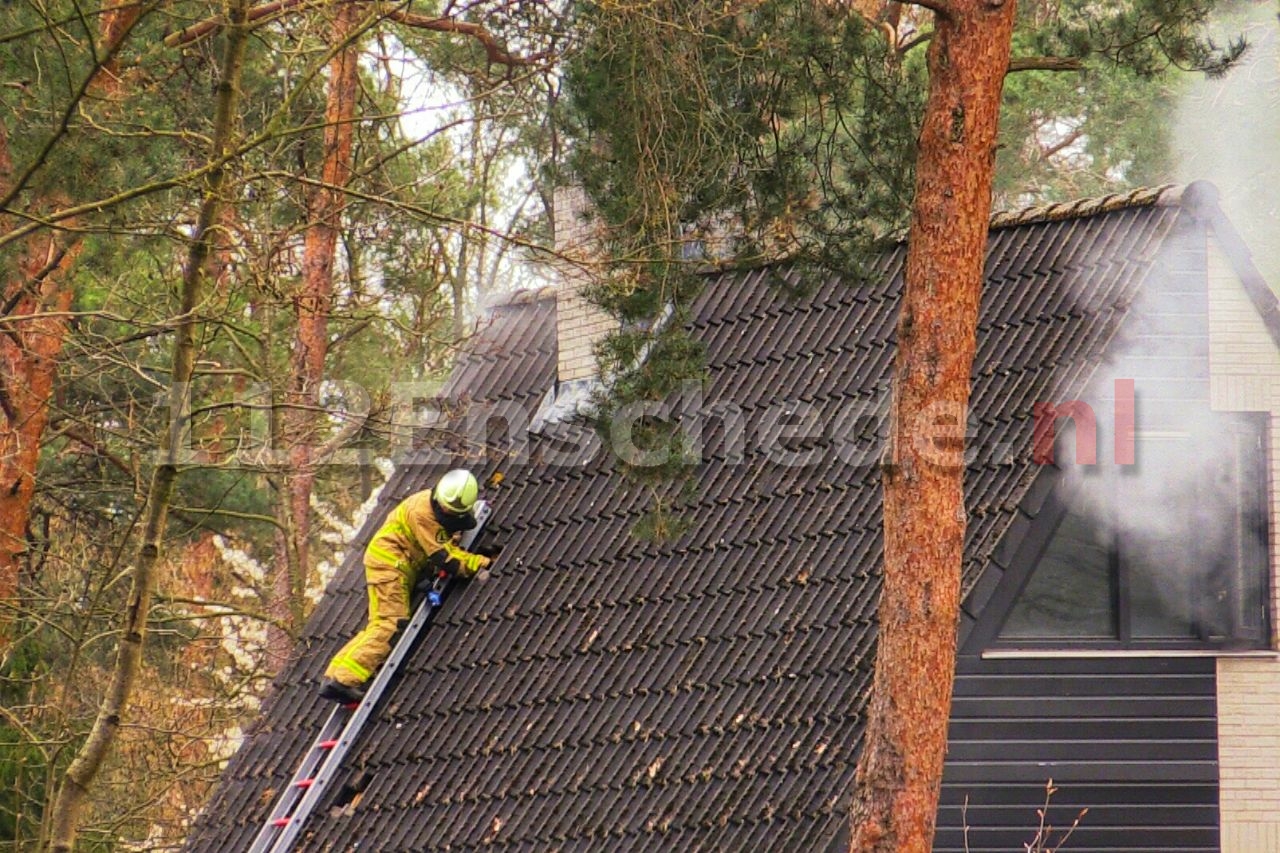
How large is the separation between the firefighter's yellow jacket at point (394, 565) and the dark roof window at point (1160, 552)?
384cm

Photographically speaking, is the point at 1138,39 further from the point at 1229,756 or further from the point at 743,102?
the point at 1229,756

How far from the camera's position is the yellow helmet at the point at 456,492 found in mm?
11617

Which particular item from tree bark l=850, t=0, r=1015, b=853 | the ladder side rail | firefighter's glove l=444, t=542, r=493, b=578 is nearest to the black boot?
the ladder side rail

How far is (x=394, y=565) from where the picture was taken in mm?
11828

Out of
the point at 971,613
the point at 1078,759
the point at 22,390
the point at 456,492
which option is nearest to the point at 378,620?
the point at 456,492

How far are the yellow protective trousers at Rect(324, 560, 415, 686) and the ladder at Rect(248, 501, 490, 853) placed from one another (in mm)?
82

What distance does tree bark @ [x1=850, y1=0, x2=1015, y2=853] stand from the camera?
8.09 metres

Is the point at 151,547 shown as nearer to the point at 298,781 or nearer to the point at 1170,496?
the point at 298,781

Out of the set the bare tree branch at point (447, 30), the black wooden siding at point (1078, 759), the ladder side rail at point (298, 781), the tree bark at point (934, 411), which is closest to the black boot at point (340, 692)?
the ladder side rail at point (298, 781)

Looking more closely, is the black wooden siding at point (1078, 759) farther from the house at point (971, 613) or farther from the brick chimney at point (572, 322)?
the brick chimney at point (572, 322)

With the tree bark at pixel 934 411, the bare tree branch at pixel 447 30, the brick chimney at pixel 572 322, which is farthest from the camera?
the brick chimney at pixel 572 322

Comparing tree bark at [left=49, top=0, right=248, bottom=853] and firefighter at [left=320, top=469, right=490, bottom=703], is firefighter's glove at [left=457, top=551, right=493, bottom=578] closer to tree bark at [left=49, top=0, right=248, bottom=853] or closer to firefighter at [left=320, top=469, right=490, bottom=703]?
firefighter at [left=320, top=469, right=490, bottom=703]

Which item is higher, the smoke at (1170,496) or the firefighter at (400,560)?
the smoke at (1170,496)

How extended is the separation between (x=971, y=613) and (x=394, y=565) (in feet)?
13.1
